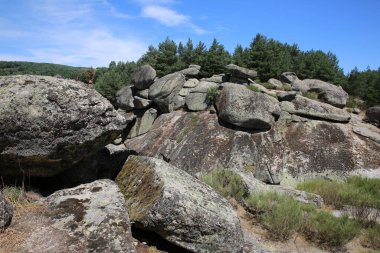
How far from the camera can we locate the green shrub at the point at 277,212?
857 centimetres

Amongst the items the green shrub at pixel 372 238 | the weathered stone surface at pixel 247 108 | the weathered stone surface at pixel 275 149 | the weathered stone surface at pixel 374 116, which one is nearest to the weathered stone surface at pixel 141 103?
the weathered stone surface at pixel 275 149

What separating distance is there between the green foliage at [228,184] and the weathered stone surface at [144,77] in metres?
18.2

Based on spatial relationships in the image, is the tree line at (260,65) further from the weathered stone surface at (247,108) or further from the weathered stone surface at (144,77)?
the weathered stone surface at (247,108)

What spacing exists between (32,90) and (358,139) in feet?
62.8

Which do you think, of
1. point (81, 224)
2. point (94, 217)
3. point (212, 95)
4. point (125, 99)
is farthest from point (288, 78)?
point (81, 224)

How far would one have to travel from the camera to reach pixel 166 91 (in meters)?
26.7

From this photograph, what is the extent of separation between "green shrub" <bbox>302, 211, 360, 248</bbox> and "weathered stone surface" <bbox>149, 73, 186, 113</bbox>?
18348 mm

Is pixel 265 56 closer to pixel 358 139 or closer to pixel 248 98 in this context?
pixel 248 98

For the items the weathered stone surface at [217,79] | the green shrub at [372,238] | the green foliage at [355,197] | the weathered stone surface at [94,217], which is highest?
the weathered stone surface at [217,79]

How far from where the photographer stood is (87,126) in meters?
7.77

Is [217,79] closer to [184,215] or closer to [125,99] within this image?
[125,99]

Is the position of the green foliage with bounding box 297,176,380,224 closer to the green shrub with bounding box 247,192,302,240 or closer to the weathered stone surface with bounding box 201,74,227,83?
the green shrub with bounding box 247,192,302,240

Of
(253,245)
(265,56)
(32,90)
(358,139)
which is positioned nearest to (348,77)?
(265,56)

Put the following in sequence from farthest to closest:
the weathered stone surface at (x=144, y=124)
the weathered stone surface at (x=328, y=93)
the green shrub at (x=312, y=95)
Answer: the weathered stone surface at (x=144, y=124), the green shrub at (x=312, y=95), the weathered stone surface at (x=328, y=93)
